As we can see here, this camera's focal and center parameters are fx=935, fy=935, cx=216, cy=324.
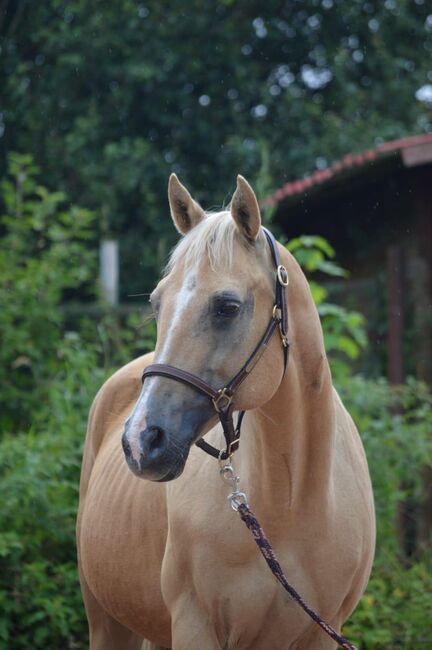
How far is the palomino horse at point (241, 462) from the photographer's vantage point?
259cm

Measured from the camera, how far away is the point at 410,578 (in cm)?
546

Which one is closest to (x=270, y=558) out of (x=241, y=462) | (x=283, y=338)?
(x=241, y=462)

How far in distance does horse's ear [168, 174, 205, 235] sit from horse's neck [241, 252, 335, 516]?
1.29ft

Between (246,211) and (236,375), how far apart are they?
1.59 ft

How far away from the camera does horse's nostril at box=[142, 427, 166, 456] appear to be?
96.2 inches

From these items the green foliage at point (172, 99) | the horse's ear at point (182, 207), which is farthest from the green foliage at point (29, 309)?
the green foliage at point (172, 99)

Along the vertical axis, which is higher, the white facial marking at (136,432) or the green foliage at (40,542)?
the white facial marking at (136,432)

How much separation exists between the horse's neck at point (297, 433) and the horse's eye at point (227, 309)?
28cm

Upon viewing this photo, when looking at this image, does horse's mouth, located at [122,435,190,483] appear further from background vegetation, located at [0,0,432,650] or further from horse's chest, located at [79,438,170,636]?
background vegetation, located at [0,0,432,650]

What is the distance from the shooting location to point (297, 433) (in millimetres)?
2920

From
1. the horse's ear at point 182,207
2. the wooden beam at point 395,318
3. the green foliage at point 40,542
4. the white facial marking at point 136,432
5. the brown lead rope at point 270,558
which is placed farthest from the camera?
the wooden beam at point 395,318

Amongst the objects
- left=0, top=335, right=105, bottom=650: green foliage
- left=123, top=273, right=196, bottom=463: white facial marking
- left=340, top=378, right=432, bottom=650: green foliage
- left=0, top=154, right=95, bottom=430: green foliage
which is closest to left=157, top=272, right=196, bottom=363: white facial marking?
left=123, top=273, right=196, bottom=463: white facial marking

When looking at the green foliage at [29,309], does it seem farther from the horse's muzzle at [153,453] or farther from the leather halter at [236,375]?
the horse's muzzle at [153,453]

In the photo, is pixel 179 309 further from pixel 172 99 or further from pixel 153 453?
pixel 172 99
